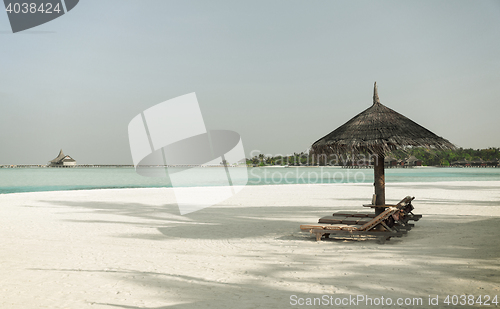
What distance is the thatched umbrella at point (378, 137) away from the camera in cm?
707

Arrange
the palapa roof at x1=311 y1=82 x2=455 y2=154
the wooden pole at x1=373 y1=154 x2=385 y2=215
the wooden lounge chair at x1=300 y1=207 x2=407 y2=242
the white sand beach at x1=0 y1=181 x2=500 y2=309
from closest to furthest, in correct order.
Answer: the white sand beach at x1=0 y1=181 x2=500 y2=309 → the wooden lounge chair at x1=300 y1=207 x2=407 y2=242 → the palapa roof at x1=311 y1=82 x2=455 y2=154 → the wooden pole at x1=373 y1=154 x2=385 y2=215

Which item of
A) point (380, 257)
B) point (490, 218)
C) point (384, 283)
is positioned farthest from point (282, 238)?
point (490, 218)

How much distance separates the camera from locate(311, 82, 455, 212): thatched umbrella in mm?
7074

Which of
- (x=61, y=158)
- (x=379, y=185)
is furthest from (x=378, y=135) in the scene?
(x=61, y=158)

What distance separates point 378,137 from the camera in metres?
7.11

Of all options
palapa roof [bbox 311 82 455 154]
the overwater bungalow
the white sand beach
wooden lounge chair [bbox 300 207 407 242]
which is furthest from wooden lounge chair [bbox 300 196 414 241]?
the overwater bungalow

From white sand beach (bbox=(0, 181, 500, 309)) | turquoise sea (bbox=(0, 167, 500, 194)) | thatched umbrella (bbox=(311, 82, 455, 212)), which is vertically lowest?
turquoise sea (bbox=(0, 167, 500, 194))

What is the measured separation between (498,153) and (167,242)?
145489 mm

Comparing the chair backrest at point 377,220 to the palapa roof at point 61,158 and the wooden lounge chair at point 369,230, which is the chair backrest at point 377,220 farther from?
the palapa roof at point 61,158

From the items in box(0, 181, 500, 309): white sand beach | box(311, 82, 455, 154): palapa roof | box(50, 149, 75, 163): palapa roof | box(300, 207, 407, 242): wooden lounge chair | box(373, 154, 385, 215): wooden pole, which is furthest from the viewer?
box(50, 149, 75, 163): palapa roof

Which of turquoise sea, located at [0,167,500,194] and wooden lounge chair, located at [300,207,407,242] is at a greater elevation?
wooden lounge chair, located at [300,207,407,242]

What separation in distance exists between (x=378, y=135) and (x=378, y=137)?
6 centimetres

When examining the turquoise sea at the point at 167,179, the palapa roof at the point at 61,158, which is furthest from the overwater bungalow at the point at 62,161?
the turquoise sea at the point at 167,179

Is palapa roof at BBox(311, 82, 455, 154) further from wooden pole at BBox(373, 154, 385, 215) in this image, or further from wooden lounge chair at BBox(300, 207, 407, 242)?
wooden lounge chair at BBox(300, 207, 407, 242)
